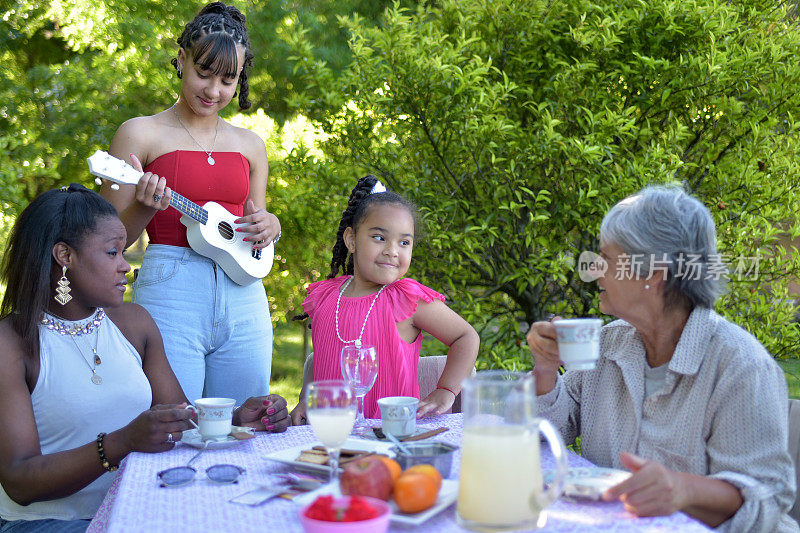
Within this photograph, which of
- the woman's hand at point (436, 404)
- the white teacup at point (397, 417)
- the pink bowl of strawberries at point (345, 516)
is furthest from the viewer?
the woman's hand at point (436, 404)

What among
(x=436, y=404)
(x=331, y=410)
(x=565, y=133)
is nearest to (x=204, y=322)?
(x=436, y=404)

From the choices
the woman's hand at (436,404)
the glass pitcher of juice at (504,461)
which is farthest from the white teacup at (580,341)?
the woman's hand at (436,404)

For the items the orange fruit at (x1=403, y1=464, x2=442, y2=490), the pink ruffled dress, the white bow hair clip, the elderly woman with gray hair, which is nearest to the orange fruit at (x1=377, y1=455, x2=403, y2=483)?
the orange fruit at (x1=403, y1=464, x2=442, y2=490)

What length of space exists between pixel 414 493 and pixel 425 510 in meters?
0.06

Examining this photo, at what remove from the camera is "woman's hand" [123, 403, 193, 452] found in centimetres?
187

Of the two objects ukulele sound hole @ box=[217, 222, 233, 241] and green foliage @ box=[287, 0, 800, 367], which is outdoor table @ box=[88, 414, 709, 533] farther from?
green foliage @ box=[287, 0, 800, 367]

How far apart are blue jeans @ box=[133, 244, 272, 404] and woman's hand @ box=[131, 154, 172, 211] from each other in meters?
0.25

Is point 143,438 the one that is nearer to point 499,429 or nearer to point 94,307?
point 94,307

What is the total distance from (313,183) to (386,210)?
1.38 m

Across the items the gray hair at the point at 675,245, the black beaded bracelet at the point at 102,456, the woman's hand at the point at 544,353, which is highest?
the gray hair at the point at 675,245

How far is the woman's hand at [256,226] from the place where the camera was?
3074mm

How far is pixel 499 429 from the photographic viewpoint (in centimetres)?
136

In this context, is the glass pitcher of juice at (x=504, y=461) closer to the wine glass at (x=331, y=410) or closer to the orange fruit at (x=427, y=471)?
the orange fruit at (x=427, y=471)

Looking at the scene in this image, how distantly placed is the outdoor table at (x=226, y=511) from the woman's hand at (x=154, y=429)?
0.05 metres
